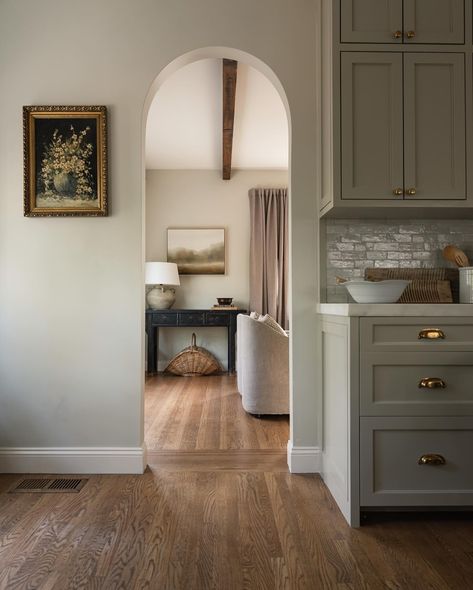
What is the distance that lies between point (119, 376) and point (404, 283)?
152 cm

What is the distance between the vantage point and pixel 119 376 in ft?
8.14

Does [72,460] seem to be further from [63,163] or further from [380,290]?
[380,290]

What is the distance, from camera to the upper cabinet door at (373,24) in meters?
2.14

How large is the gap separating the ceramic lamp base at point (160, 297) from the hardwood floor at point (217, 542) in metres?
3.59

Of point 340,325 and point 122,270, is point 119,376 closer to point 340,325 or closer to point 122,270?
point 122,270

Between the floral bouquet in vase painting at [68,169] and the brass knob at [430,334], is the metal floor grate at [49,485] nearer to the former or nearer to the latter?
the floral bouquet in vase painting at [68,169]

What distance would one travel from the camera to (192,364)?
5727mm

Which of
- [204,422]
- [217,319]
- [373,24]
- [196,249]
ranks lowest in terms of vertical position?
[204,422]

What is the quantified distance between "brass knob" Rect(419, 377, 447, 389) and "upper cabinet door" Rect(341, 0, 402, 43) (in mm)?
1541

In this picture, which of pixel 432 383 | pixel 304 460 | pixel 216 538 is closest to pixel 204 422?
pixel 304 460

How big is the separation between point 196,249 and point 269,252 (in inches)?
38.2

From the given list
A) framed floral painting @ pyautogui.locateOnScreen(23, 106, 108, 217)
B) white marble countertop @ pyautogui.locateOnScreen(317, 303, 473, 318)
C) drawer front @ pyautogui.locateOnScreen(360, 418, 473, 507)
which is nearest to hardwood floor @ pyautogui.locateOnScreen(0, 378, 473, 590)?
drawer front @ pyautogui.locateOnScreen(360, 418, 473, 507)

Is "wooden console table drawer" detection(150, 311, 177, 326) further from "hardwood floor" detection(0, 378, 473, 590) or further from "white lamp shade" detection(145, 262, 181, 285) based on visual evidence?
"hardwood floor" detection(0, 378, 473, 590)

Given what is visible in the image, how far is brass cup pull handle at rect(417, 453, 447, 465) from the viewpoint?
1.89m
